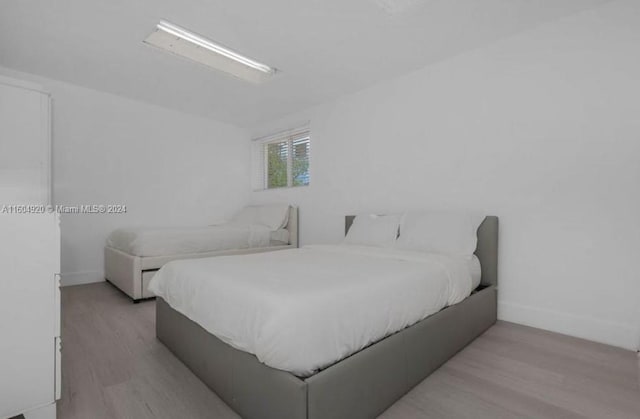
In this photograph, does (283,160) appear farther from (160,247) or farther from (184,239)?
(160,247)

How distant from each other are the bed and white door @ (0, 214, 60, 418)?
1.78 metres

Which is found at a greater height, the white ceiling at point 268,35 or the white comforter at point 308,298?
the white ceiling at point 268,35

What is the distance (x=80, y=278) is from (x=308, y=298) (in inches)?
145

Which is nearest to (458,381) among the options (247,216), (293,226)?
(293,226)

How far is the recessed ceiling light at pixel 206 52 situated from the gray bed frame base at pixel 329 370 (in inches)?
83.7

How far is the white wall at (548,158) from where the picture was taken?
1.98m

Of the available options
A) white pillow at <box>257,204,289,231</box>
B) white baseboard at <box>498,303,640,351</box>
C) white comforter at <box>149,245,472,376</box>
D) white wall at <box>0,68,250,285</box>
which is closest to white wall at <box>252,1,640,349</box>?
white baseboard at <box>498,303,640,351</box>

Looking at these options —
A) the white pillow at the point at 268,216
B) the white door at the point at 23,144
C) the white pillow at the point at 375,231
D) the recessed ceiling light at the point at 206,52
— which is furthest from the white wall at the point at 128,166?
the white pillow at the point at 375,231

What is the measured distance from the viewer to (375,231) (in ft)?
9.37

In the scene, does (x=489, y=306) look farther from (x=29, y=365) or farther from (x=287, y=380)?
(x=29, y=365)

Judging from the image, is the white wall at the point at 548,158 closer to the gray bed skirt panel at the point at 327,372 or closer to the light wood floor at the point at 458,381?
the light wood floor at the point at 458,381

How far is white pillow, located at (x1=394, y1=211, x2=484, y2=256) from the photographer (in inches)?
92.8

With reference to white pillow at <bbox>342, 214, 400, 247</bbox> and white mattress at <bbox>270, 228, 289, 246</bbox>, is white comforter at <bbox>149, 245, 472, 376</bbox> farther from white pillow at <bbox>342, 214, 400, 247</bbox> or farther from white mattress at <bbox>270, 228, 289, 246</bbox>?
white mattress at <bbox>270, 228, 289, 246</bbox>

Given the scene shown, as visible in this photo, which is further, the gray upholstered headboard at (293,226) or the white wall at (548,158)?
the gray upholstered headboard at (293,226)
